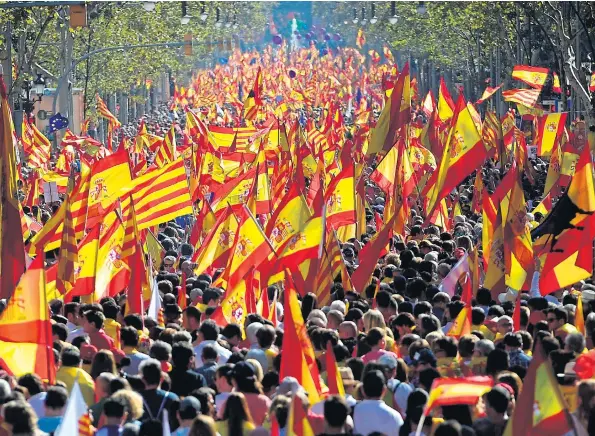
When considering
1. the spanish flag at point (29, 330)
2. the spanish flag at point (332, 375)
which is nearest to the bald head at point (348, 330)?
the spanish flag at point (332, 375)

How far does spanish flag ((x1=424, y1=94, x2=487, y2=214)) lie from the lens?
2011 cm

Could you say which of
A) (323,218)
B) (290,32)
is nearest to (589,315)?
(323,218)

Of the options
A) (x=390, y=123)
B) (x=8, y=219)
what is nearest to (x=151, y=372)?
(x=8, y=219)

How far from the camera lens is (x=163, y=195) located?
59.9 ft

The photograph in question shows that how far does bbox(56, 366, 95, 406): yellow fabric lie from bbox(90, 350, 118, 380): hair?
7 centimetres

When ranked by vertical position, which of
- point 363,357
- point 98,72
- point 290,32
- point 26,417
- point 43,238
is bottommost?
point 290,32

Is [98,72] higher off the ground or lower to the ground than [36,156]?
lower

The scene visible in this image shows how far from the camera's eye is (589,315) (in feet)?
41.7

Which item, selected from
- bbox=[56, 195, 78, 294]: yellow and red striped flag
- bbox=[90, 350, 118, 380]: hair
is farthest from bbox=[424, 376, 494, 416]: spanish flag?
bbox=[56, 195, 78, 294]: yellow and red striped flag

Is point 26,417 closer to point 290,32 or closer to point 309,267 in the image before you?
point 309,267

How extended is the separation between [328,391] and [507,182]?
7.83 m

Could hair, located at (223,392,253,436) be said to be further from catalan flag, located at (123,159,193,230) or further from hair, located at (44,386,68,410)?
catalan flag, located at (123,159,193,230)

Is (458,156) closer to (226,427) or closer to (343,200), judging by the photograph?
(343,200)

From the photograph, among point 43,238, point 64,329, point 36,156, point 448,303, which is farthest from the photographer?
point 36,156
